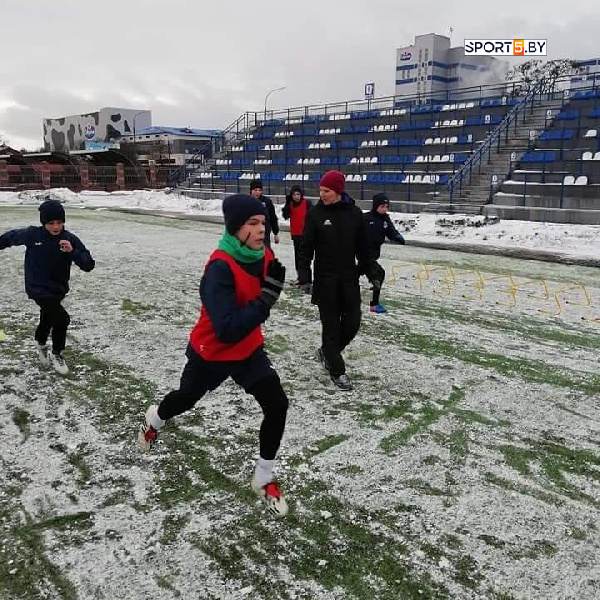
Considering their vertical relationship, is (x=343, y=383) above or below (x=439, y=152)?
below

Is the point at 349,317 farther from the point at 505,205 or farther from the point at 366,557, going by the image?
the point at 505,205

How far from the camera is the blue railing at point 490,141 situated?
20.7 metres

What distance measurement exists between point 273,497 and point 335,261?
90.7 inches

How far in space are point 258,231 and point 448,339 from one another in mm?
4152

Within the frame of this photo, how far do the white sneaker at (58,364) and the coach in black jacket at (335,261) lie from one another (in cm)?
238

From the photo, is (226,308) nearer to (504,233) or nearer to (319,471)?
(319,471)

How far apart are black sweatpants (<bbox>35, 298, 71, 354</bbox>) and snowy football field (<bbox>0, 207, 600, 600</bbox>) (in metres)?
0.31

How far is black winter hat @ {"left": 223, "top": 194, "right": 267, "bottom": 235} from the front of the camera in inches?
110

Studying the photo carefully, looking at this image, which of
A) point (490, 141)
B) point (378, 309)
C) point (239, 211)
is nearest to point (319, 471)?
point (239, 211)

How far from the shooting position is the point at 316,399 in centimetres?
462

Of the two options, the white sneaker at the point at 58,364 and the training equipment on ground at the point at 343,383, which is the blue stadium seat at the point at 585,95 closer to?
the training equipment on ground at the point at 343,383

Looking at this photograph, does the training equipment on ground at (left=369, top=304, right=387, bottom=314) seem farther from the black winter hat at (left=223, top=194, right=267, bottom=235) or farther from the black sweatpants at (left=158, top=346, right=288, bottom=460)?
the black winter hat at (left=223, top=194, right=267, bottom=235)

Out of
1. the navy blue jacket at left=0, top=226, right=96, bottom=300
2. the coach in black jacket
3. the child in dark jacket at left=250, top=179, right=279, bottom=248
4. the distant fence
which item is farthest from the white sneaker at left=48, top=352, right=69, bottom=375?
the distant fence

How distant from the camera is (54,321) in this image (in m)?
5.04
